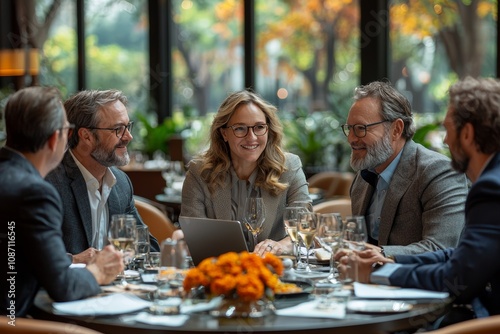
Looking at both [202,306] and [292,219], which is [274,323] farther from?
[292,219]

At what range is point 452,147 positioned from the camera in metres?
2.80

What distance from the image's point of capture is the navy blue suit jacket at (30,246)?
251 centimetres

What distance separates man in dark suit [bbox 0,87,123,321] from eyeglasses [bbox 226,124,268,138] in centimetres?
132

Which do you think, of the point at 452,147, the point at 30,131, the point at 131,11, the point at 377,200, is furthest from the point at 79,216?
the point at 131,11

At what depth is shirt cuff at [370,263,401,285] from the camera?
9.07ft

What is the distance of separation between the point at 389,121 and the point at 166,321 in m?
1.69

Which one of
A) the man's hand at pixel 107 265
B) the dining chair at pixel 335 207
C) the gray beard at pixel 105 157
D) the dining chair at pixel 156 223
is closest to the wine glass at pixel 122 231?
the man's hand at pixel 107 265

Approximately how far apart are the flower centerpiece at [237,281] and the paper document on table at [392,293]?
1.00 ft

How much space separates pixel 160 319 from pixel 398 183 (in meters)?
1.50

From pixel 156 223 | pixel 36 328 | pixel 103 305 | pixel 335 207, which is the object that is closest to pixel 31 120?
pixel 103 305

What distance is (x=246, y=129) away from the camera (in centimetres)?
393

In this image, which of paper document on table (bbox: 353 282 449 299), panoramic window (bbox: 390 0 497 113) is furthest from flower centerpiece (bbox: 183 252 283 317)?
panoramic window (bbox: 390 0 497 113)

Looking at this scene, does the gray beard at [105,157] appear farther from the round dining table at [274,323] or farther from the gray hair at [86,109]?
the round dining table at [274,323]

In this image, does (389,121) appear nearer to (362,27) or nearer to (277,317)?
(277,317)
